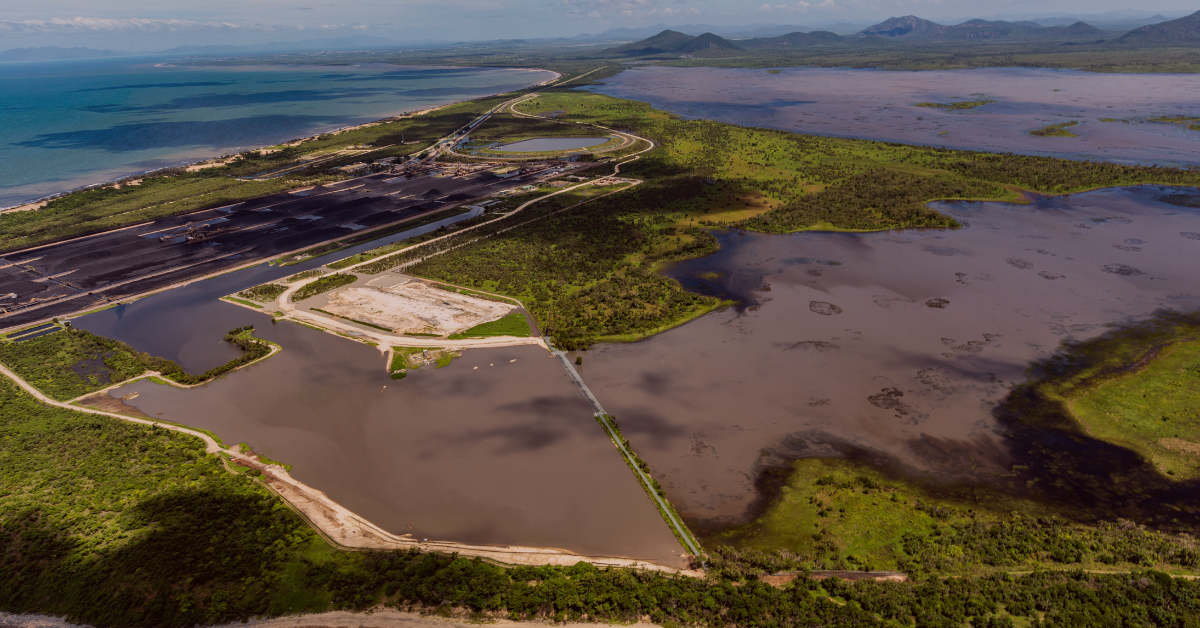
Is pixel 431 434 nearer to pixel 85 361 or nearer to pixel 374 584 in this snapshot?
pixel 374 584

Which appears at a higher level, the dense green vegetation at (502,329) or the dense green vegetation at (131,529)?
the dense green vegetation at (502,329)

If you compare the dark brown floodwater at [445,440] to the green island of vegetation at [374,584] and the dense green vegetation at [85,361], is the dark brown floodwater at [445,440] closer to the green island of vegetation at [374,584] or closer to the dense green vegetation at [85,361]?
the dense green vegetation at [85,361]

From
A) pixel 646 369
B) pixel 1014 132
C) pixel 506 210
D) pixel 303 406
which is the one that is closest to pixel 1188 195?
pixel 1014 132

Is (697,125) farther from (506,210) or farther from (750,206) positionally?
(506,210)

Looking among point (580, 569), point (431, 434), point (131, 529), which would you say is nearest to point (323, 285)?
point (431, 434)

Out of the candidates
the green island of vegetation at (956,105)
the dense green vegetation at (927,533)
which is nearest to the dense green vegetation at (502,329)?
the dense green vegetation at (927,533)

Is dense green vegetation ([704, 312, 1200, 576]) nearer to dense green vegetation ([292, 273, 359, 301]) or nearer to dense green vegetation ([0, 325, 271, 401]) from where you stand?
dense green vegetation ([0, 325, 271, 401])
